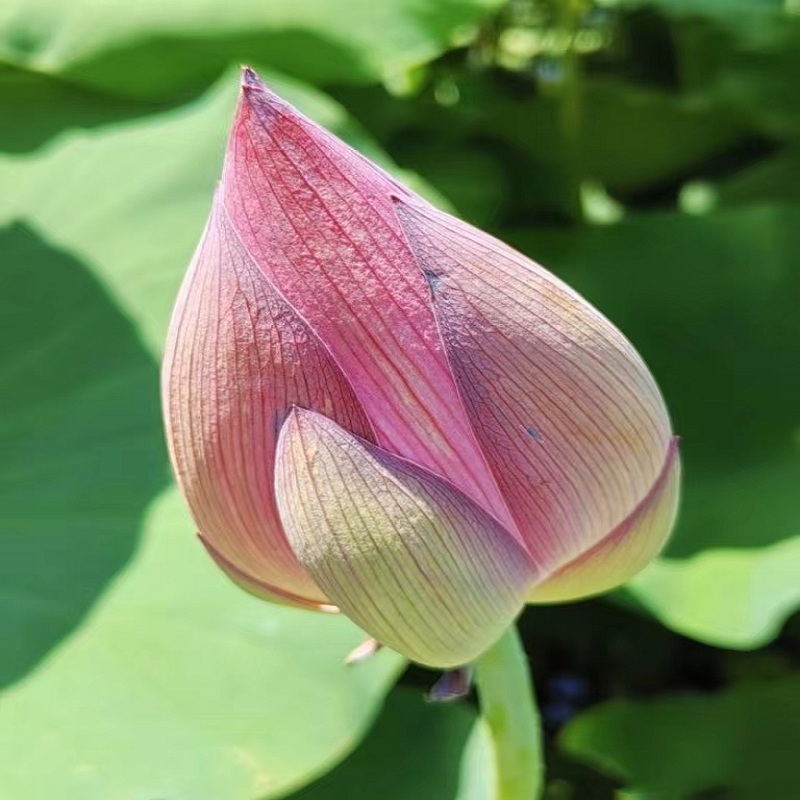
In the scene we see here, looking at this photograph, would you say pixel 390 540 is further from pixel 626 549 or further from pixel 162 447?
pixel 162 447

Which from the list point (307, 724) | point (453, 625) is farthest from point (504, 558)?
point (307, 724)

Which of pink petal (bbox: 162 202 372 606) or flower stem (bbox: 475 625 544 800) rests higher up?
pink petal (bbox: 162 202 372 606)

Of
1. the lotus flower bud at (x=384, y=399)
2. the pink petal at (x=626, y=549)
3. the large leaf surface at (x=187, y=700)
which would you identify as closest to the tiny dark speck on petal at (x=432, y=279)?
the lotus flower bud at (x=384, y=399)

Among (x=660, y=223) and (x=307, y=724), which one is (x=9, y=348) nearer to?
(x=307, y=724)

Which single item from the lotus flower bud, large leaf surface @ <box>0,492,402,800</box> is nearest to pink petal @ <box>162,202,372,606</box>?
the lotus flower bud

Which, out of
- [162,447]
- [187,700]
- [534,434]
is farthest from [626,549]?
[162,447]

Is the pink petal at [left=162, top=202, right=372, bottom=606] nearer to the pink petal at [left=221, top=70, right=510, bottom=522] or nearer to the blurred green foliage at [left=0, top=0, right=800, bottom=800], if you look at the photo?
the pink petal at [left=221, top=70, right=510, bottom=522]

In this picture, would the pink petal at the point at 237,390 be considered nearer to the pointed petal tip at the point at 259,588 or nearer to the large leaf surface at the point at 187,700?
the pointed petal tip at the point at 259,588
